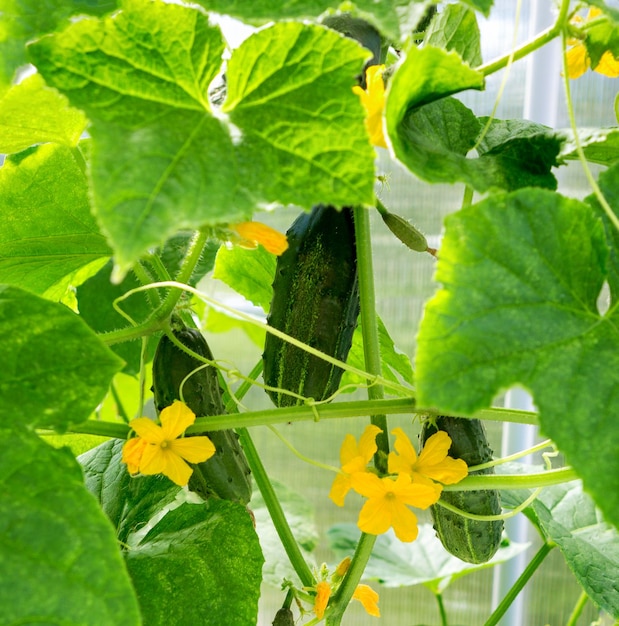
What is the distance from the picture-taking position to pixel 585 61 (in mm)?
608

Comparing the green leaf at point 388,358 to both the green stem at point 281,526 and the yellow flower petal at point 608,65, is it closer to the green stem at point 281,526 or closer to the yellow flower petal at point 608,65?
the green stem at point 281,526

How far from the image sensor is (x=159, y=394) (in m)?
A: 0.61

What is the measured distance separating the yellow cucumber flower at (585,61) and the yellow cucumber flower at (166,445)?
382 mm

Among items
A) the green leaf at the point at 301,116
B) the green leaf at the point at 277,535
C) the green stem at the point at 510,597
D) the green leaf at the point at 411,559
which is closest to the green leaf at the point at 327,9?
the green leaf at the point at 301,116

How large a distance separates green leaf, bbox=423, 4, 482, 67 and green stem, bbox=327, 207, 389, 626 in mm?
203

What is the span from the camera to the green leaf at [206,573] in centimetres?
56

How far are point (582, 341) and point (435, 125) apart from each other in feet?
0.66

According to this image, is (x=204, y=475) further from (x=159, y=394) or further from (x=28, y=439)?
(x=28, y=439)

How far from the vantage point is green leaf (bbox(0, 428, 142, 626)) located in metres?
0.36

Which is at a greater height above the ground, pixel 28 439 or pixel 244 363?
pixel 28 439

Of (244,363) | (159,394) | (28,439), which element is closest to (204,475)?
(159,394)

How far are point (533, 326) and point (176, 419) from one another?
0.27 meters

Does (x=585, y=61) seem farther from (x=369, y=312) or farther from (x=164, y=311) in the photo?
(x=164, y=311)

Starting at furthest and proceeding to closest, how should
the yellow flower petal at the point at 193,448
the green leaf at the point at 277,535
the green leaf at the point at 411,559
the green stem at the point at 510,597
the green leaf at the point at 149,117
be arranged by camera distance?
the green leaf at the point at 411,559 < the green leaf at the point at 277,535 < the green stem at the point at 510,597 < the yellow flower petal at the point at 193,448 < the green leaf at the point at 149,117
